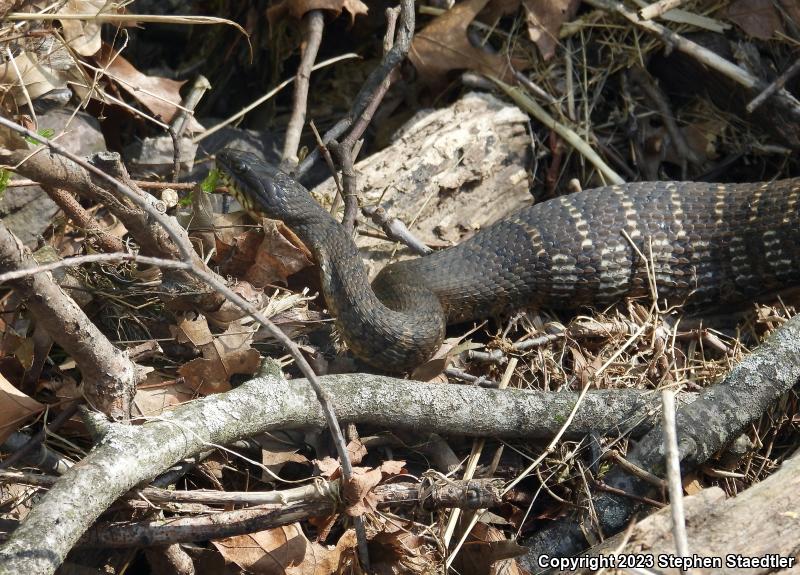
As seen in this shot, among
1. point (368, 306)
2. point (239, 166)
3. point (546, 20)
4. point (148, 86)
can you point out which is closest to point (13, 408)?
point (368, 306)

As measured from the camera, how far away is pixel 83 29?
503 cm

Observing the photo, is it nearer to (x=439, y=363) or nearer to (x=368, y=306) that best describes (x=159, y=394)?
(x=368, y=306)

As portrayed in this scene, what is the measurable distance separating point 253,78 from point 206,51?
455 millimetres

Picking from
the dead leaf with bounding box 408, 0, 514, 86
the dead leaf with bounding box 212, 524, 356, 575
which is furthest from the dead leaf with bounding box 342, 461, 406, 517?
the dead leaf with bounding box 408, 0, 514, 86

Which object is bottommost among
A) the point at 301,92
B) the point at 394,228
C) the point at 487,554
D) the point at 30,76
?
the point at 487,554

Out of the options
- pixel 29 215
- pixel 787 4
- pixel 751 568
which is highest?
pixel 787 4

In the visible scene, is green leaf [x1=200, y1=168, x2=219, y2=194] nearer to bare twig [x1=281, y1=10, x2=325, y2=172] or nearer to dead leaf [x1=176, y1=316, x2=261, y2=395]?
bare twig [x1=281, y1=10, x2=325, y2=172]

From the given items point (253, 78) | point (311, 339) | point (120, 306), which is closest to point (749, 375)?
point (311, 339)

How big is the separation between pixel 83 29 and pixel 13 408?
257cm

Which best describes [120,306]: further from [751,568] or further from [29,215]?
[751,568]

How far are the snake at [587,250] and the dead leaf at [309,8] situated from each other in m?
1.29

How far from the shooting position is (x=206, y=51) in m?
6.58

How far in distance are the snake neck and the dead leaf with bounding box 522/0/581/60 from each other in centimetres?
230

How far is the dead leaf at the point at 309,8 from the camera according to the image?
19.6ft
